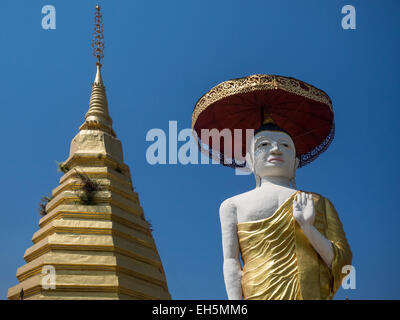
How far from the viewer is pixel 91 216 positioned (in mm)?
17578

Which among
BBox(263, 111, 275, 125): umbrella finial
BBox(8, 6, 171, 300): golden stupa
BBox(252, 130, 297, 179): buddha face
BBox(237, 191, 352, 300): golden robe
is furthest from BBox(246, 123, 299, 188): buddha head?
BBox(8, 6, 171, 300): golden stupa

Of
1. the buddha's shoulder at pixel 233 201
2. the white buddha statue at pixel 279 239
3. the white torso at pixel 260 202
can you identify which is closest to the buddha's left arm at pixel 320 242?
the white buddha statue at pixel 279 239

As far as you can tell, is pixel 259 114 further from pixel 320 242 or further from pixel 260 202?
pixel 320 242

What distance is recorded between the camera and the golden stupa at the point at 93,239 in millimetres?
15930

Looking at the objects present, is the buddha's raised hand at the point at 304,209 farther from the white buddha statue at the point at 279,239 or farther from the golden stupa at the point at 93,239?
the golden stupa at the point at 93,239

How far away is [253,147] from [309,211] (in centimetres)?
171

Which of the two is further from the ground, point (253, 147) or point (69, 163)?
point (69, 163)

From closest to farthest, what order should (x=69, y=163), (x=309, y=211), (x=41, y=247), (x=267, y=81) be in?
1. (x=309, y=211)
2. (x=267, y=81)
3. (x=41, y=247)
4. (x=69, y=163)

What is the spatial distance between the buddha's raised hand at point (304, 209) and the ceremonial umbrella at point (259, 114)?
184 centimetres

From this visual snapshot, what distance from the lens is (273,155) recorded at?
989cm
